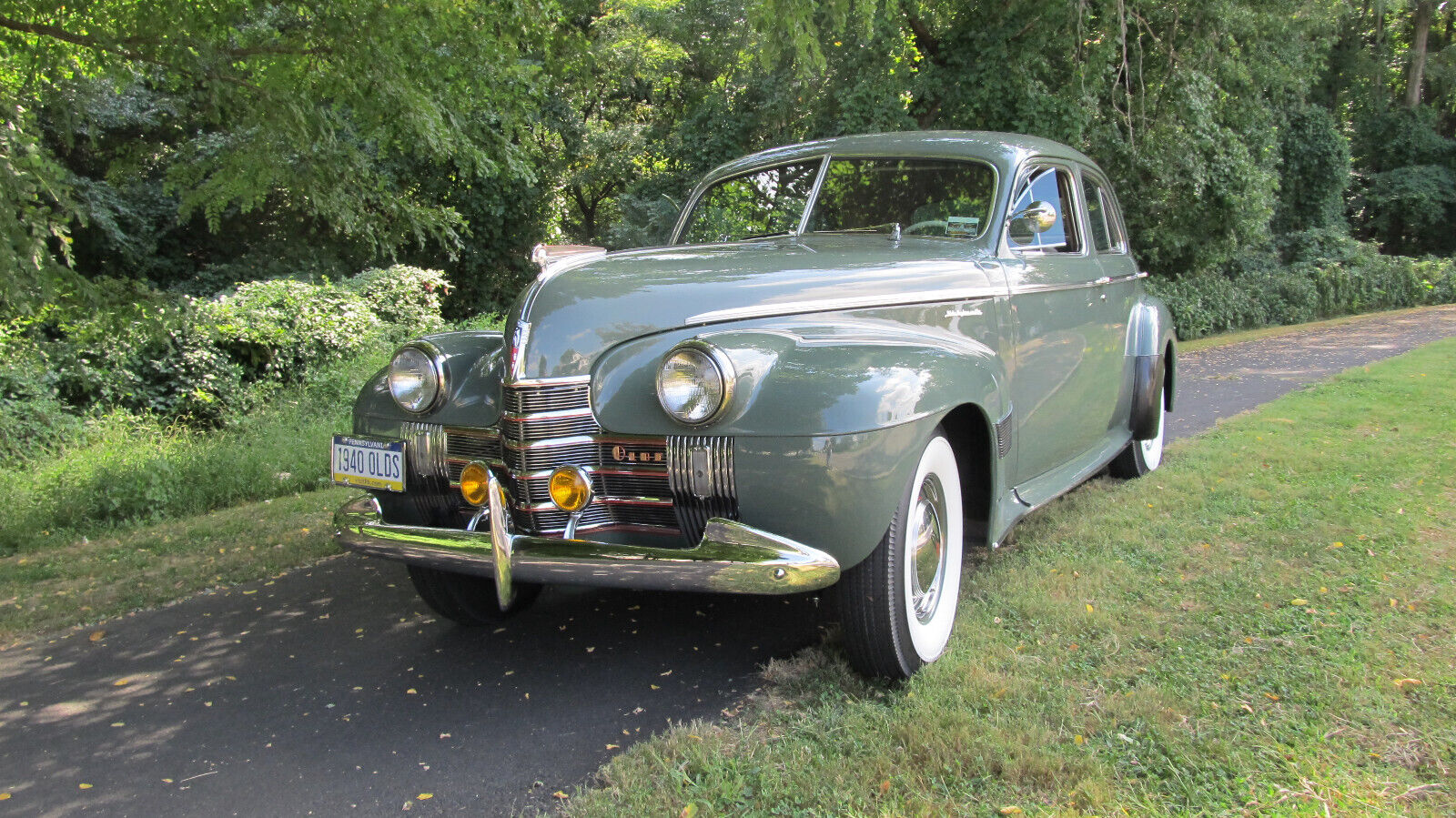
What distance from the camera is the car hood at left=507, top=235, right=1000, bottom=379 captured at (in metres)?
3.04

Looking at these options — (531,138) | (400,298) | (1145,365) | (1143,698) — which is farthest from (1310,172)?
(1143,698)

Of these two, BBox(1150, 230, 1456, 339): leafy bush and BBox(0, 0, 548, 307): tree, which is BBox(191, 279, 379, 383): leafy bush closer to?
BBox(0, 0, 548, 307): tree

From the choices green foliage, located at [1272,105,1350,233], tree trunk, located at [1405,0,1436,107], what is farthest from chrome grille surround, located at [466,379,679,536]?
tree trunk, located at [1405,0,1436,107]

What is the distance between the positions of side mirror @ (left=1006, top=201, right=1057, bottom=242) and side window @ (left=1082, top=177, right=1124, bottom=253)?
996 millimetres

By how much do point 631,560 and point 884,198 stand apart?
7.30 ft

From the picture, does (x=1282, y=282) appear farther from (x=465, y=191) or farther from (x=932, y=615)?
(x=932, y=615)

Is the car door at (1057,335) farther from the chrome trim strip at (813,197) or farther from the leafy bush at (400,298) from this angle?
the leafy bush at (400,298)

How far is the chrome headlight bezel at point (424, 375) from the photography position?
3.39 metres

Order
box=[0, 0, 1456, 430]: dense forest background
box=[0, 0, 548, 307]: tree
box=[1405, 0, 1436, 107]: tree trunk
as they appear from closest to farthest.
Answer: box=[0, 0, 548, 307]: tree
box=[0, 0, 1456, 430]: dense forest background
box=[1405, 0, 1436, 107]: tree trunk

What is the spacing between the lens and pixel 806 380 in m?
2.79

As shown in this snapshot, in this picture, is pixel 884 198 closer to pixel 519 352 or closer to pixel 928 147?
pixel 928 147

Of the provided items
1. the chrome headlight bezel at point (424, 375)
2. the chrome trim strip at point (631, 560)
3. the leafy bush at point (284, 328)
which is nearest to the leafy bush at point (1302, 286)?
the leafy bush at point (284, 328)

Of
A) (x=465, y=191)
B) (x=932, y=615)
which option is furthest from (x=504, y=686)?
(x=465, y=191)

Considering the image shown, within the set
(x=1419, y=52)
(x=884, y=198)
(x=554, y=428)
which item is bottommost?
(x=554, y=428)
